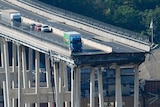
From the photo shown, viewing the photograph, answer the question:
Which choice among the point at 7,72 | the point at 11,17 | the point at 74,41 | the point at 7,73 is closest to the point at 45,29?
the point at 11,17

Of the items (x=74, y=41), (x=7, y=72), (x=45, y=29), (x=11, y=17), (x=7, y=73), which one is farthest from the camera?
(x=7, y=73)

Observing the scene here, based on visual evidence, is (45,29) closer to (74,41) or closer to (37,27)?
(37,27)

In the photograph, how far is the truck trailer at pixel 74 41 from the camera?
142 m

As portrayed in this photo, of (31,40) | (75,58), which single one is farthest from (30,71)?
(75,58)

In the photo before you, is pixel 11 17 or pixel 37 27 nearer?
pixel 37 27

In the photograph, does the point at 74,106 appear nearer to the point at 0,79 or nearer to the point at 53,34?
the point at 53,34

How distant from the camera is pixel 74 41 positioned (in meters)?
142

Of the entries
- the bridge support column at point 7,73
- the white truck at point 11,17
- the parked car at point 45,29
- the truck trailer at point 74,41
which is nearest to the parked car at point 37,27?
the parked car at point 45,29

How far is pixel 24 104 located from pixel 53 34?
887 cm

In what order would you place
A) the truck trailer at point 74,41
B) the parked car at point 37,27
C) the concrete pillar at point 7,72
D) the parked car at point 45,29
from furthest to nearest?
the concrete pillar at point 7,72
the parked car at point 37,27
the parked car at point 45,29
the truck trailer at point 74,41

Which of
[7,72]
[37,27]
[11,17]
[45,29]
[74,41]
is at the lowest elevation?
[7,72]

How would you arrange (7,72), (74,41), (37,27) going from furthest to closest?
(7,72) < (37,27) < (74,41)

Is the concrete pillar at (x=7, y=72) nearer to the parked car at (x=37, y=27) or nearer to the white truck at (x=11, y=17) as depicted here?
the white truck at (x=11, y=17)

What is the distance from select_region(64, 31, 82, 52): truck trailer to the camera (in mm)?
141875
